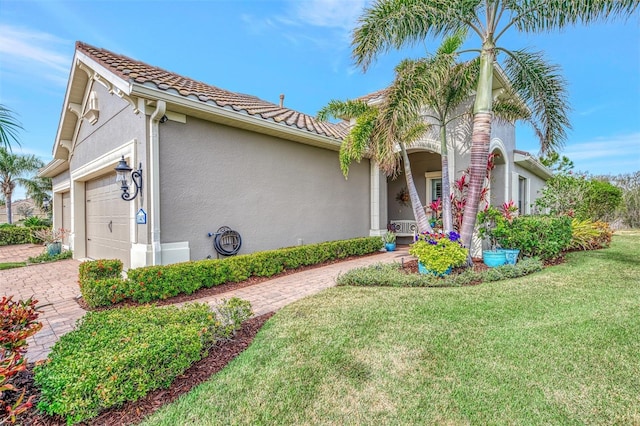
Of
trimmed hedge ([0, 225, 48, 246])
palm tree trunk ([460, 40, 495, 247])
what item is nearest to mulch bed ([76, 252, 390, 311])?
palm tree trunk ([460, 40, 495, 247])

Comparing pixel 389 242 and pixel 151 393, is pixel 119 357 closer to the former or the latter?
pixel 151 393

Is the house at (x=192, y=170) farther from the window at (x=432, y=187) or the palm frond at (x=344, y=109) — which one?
the window at (x=432, y=187)

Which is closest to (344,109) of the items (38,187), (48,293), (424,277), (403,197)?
(424,277)

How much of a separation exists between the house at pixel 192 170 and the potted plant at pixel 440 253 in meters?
3.89

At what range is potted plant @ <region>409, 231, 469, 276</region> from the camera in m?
6.54

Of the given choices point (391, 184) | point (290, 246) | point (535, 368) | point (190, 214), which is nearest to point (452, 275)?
point (535, 368)

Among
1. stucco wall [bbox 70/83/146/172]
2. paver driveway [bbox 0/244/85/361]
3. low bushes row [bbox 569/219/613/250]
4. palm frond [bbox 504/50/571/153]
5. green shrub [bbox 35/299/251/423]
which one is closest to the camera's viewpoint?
green shrub [bbox 35/299/251/423]

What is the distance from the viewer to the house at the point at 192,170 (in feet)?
21.3

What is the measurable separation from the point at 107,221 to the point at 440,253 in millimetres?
9873

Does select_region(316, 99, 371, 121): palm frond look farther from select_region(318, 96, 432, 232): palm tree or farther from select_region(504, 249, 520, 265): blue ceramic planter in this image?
select_region(504, 249, 520, 265): blue ceramic planter

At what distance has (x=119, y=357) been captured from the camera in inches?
103

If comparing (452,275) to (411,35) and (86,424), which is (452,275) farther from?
(86,424)

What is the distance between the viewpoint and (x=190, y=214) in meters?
7.01

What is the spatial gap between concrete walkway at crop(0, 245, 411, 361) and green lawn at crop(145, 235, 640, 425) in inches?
44.4
